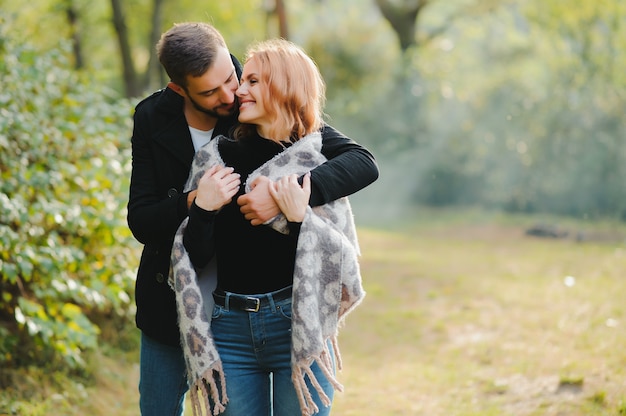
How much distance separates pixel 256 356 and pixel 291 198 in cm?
54

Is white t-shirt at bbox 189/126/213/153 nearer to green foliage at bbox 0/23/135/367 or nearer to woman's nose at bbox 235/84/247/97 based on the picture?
woman's nose at bbox 235/84/247/97

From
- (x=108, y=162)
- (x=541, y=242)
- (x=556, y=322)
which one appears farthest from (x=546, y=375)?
(x=541, y=242)

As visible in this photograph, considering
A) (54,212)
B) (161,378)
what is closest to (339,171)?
(161,378)

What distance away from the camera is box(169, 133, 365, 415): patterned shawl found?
→ 7.59 ft

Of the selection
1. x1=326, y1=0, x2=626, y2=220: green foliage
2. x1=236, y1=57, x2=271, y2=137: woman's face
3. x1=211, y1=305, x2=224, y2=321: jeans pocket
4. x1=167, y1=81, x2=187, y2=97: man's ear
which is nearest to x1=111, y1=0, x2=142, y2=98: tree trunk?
x1=326, y1=0, x2=626, y2=220: green foliage

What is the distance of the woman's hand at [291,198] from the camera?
2334 mm

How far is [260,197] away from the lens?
7.64 ft

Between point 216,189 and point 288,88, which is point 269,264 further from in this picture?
point 288,88

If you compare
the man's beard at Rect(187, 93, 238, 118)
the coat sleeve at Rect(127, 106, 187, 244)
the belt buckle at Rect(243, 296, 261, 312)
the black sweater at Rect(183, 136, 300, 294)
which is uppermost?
the man's beard at Rect(187, 93, 238, 118)

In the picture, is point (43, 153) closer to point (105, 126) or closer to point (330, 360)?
point (105, 126)

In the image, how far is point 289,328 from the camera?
2.40 m

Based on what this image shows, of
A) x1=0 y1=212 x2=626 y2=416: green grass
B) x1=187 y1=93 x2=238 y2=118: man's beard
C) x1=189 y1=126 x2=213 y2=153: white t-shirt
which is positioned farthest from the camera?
x1=0 y1=212 x2=626 y2=416: green grass

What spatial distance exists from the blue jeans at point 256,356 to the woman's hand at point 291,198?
0.93 ft

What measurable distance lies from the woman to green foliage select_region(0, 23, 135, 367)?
5.82ft
